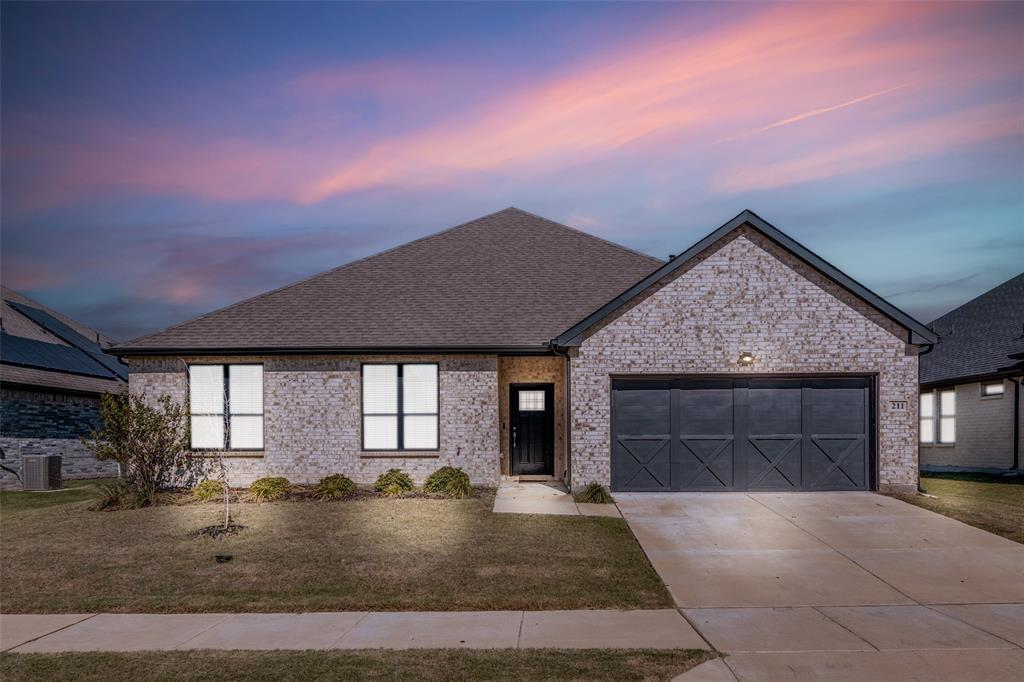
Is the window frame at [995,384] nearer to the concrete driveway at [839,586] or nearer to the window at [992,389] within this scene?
the window at [992,389]

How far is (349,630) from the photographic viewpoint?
815 centimetres

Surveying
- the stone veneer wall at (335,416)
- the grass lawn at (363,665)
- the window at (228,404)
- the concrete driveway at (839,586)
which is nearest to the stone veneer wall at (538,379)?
the stone veneer wall at (335,416)

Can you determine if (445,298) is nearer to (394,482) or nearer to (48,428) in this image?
(394,482)

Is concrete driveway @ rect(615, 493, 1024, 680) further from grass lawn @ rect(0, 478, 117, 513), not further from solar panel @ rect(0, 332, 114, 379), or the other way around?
solar panel @ rect(0, 332, 114, 379)

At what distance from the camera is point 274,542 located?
12406 millimetres

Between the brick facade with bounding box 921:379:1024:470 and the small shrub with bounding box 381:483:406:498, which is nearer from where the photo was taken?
the small shrub with bounding box 381:483:406:498

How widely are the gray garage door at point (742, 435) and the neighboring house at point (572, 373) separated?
3cm

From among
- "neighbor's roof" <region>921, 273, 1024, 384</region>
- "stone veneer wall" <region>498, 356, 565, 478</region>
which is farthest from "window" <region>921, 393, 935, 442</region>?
"stone veneer wall" <region>498, 356, 565, 478</region>

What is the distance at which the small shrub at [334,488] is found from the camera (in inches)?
648

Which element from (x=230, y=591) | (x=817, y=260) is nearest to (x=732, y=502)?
(x=817, y=260)

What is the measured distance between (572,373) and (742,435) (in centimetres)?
431

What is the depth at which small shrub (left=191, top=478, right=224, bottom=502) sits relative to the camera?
16.9 meters

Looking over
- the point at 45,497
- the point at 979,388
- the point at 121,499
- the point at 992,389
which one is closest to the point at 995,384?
the point at 992,389

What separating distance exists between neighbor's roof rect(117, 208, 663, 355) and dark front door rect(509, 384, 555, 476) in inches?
71.3
